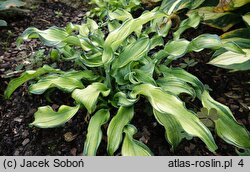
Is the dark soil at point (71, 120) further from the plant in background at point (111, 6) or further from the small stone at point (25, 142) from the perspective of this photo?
the plant in background at point (111, 6)

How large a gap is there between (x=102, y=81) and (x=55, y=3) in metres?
1.60

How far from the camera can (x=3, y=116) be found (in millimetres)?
1769

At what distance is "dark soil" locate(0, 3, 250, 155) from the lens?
5.14 feet

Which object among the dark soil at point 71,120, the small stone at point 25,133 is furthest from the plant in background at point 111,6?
the small stone at point 25,133

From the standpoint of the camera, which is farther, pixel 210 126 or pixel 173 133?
pixel 210 126

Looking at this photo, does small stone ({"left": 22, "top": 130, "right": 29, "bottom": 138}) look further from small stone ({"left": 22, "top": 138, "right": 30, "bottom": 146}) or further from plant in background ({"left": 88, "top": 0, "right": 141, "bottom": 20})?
plant in background ({"left": 88, "top": 0, "right": 141, "bottom": 20})

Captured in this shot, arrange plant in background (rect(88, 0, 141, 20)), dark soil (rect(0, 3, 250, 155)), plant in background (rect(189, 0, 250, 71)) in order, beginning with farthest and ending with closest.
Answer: plant in background (rect(88, 0, 141, 20)) → plant in background (rect(189, 0, 250, 71)) → dark soil (rect(0, 3, 250, 155))

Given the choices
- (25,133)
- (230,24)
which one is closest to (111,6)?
(230,24)

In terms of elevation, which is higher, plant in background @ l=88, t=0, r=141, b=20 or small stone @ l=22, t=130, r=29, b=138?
plant in background @ l=88, t=0, r=141, b=20

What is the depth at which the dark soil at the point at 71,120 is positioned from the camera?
1.57 metres

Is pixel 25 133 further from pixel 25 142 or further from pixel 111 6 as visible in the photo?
pixel 111 6

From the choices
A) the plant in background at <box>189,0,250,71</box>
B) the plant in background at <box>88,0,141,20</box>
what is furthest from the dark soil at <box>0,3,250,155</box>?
the plant in background at <box>88,0,141,20</box>
